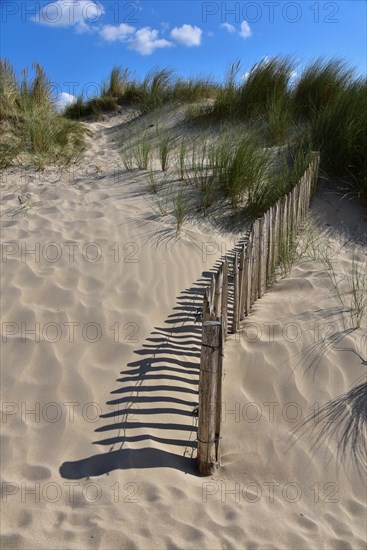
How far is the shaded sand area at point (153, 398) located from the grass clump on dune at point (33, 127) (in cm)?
209

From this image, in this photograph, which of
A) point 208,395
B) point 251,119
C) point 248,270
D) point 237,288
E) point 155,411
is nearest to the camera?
point 208,395

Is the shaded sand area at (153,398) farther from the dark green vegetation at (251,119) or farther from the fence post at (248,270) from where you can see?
the dark green vegetation at (251,119)

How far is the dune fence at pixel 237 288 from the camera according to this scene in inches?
89.3

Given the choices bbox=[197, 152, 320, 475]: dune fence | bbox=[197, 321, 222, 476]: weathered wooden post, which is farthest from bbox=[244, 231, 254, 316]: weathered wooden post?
bbox=[197, 321, 222, 476]: weathered wooden post

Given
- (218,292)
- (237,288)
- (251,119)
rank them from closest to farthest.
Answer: (218,292), (237,288), (251,119)

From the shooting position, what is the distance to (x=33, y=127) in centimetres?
684

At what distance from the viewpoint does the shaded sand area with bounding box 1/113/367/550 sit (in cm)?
209

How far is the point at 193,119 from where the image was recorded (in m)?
9.12

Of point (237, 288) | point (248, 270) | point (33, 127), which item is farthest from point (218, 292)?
point (33, 127)

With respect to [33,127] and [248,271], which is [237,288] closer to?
[248,271]

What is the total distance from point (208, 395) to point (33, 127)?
19.1 feet

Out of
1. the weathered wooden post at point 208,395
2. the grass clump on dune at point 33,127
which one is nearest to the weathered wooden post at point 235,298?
the weathered wooden post at point 208,395

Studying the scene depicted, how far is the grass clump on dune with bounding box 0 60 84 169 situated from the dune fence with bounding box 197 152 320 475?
363 centimetres

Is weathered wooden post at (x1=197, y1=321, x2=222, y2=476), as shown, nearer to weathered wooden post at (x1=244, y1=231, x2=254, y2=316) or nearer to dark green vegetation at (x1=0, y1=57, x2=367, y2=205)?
weathered wooden post at (x1=244, y1=231, x2=254, y2=316)
